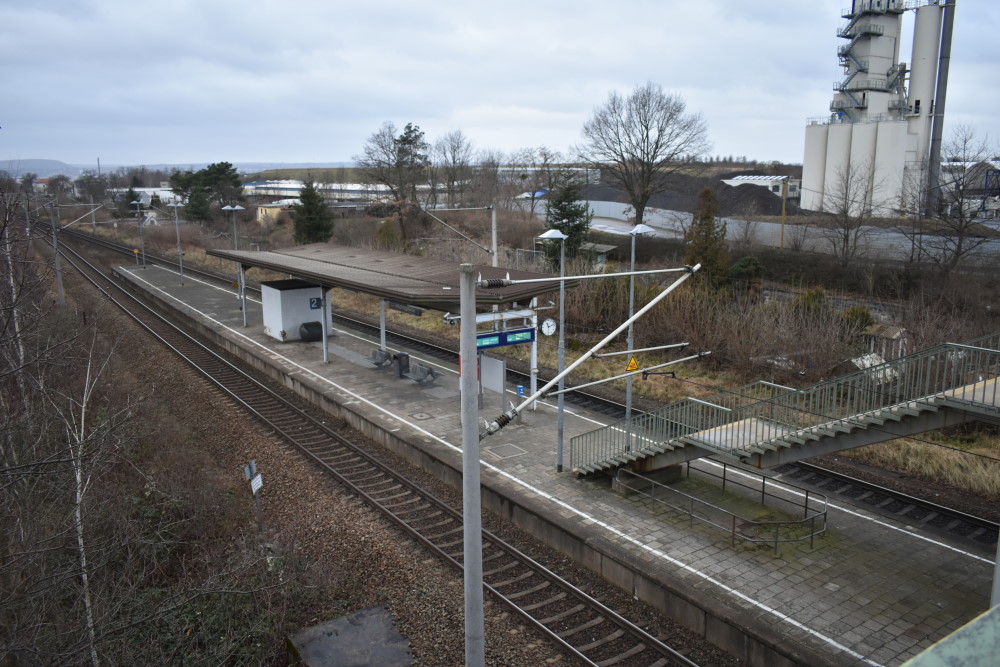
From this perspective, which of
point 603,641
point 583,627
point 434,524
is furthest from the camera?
point 434,524

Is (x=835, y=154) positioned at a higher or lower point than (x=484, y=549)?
higher

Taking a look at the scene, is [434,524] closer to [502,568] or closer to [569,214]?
[502,568]

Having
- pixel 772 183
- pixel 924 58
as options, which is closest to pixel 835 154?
pixel 924 58

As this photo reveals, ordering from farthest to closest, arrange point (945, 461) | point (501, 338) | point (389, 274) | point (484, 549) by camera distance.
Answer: point (389, 274), point (501, 338), point (945, 461), point (484, 549)

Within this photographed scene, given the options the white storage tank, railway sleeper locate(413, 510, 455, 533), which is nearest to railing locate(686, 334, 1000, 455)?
railway sleeper locate(413, 510, 455, 533)

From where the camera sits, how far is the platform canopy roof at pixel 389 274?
16.8m

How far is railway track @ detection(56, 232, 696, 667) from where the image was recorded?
30.9ft

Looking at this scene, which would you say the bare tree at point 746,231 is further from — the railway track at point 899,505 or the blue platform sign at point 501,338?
the blue platform sign at point 501,338

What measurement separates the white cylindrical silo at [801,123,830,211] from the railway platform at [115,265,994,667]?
52.5m

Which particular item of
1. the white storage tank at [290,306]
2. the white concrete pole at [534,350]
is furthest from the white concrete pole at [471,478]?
the white storage tank at [290,306]

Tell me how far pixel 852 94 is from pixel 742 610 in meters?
58.7

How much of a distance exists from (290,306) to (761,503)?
19.9 m

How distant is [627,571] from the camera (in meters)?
10.6

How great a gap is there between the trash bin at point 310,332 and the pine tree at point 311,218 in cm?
2495
